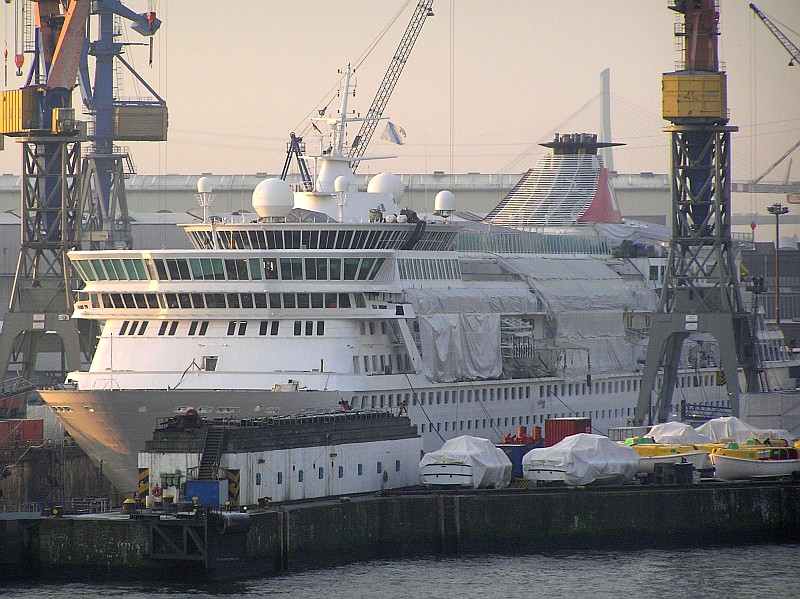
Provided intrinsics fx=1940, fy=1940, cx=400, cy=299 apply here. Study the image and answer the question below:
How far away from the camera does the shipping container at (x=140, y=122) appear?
12306cm

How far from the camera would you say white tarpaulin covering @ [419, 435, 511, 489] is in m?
63.9

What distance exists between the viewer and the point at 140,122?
123m

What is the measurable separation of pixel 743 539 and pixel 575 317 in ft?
74.3

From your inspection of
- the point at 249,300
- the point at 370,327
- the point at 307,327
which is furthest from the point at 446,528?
the point at 249,300

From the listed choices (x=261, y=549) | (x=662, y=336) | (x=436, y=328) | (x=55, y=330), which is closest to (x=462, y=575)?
(x=261, y=549)

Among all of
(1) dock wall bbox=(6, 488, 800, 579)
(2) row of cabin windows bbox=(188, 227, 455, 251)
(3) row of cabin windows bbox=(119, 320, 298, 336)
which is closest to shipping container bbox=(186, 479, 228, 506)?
(1) dock wall bbox=(6, 488, 800, 579)

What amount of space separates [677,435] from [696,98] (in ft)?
50.3

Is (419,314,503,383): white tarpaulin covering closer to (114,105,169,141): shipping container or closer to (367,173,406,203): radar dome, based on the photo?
(367,173,406,203): radar dome

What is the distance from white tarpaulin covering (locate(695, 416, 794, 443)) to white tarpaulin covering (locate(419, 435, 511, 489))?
41.8ft

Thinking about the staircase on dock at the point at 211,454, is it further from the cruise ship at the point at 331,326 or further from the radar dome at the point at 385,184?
the radar dome at the point at 385,184

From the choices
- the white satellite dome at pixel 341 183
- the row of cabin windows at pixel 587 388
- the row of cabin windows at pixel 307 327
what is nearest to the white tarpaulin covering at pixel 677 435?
the row of cabin windows at pixel 587 388

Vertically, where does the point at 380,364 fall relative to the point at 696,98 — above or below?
below

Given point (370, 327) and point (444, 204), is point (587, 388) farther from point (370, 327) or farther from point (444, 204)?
point (370, 327)

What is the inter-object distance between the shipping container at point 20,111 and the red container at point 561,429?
30208 mm
